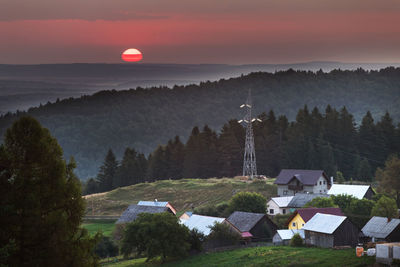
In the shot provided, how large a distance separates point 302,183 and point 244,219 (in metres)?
22.4

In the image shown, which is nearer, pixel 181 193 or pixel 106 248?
pixel 106 248

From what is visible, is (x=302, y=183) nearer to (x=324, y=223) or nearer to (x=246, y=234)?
(x=246, y=234)

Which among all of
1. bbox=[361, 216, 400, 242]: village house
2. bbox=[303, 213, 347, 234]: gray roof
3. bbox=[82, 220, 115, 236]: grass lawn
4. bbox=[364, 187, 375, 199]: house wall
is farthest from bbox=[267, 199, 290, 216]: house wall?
bbox=[361, 216, 400, 242]: village house

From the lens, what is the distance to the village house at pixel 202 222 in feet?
175

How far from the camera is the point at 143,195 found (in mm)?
87625

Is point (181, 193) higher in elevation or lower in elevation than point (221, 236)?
higher

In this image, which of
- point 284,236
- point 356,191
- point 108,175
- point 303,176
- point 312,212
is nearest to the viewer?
point 284,236

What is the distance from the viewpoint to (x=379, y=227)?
157ft

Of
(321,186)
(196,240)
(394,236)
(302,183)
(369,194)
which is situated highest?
(302,183)

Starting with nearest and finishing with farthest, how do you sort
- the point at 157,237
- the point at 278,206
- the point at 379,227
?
the point at 379,227 < the point at 157,237 < the point at 278,206

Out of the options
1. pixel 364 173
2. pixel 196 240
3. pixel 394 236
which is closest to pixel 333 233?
pixel 394 236

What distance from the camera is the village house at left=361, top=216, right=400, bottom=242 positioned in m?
46.4

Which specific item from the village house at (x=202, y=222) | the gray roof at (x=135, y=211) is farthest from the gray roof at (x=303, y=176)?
the village house at (x=202, y=222)

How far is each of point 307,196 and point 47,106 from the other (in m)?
137
